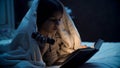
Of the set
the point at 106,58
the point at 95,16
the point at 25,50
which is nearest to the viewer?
the point at 25,50

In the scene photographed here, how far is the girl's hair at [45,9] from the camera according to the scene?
1485 mm

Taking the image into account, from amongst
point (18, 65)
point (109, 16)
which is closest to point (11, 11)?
point (109, 16)

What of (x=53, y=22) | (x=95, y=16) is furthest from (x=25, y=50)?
(x=95, y=16)

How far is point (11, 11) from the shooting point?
3506 mm

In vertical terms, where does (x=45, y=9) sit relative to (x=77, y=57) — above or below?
above

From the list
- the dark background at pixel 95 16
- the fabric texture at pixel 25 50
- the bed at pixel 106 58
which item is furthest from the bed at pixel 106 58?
the dark background at pixel 95 16

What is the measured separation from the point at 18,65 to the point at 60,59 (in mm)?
429

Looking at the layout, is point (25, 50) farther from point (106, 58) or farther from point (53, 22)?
point (106, 58)

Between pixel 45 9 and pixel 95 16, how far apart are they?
2.37m

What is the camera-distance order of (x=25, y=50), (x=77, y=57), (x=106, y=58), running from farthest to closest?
1. (x=106, y=58)
2. (x=25, y=50)
3. (x=77, y=57)

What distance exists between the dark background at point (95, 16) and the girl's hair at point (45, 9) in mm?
2170

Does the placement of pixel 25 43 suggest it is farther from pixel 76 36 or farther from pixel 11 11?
pixel 11 11

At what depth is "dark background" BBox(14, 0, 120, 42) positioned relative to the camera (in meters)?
3.72

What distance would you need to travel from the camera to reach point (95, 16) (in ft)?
12.4
